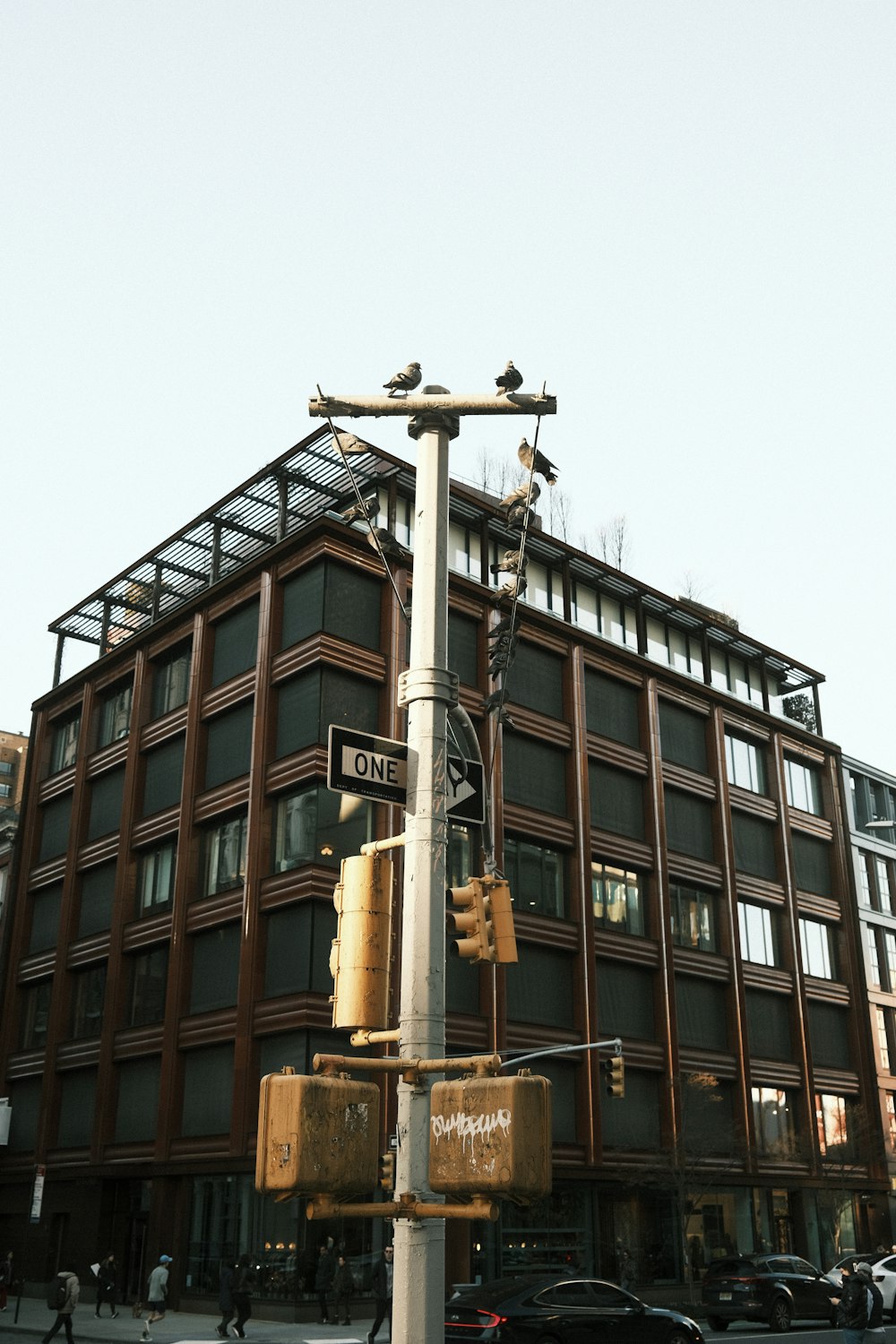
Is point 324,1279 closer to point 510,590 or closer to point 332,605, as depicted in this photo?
point 332,605

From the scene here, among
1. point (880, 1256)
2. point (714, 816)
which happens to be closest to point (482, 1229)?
point (880, 1256)

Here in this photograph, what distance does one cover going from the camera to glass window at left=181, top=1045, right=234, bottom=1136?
127 feet


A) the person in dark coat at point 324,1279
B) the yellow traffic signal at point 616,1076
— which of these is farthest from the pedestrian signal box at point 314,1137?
the person in dark coat at point 324,1279

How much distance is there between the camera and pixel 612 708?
51406mm

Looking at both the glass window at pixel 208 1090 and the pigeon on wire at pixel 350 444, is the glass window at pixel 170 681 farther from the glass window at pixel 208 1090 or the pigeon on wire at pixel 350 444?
the pigeon on wire at pixel 350 444

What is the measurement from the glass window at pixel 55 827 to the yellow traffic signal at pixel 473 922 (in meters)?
48.2

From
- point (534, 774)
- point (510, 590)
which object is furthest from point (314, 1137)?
point (534, 774)

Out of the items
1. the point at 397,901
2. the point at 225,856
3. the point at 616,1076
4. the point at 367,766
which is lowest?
the point at 367,766

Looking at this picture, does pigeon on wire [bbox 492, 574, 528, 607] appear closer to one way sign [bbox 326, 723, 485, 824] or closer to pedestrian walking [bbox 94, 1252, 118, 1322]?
one way sign [bbox 326, 723, 485, 824]

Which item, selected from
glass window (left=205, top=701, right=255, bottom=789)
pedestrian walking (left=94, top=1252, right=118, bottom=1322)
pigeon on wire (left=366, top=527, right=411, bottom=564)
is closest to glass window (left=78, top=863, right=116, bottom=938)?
glass window (left=205, top=701, right=255, bottom=789)

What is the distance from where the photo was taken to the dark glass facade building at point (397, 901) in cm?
3903

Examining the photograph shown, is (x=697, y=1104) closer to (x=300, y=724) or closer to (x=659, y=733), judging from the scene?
(x=659, y=733)

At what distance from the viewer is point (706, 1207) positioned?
4688 centimetres

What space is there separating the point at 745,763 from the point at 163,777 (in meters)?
26.0
